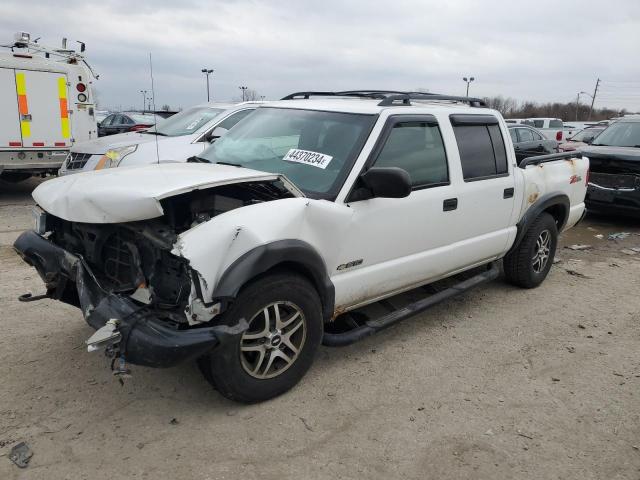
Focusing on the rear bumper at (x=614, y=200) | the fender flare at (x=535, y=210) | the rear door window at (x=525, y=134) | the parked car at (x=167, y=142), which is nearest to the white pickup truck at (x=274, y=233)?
the fender flare at (x=535, y=210)

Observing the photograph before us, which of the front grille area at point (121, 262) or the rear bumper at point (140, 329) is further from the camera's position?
the front grille area at point (121, 262)

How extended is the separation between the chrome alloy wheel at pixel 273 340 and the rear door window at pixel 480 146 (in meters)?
2.04

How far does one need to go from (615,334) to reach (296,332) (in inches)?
117

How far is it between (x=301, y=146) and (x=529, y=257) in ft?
9.32

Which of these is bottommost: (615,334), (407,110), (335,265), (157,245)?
(615,334)

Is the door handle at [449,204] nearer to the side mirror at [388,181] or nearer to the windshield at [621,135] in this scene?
the side mirror at [388,181]

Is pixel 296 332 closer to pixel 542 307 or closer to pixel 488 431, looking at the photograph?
pixel 488 431

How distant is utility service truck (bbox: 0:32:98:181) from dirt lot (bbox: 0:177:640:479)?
5.86 meters

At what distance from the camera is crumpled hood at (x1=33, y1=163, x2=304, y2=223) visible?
9.50 feet

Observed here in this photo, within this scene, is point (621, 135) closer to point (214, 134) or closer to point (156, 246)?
point (214, 134)

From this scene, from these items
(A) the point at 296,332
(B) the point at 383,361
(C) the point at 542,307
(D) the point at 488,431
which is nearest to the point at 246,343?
(A) the point at 296,332

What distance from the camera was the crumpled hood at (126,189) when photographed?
2895 mm

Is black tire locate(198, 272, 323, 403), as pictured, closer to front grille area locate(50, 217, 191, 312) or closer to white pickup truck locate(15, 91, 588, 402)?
white pickup truck locate(15, 91, 588, 402)

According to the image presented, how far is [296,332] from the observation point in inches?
133
